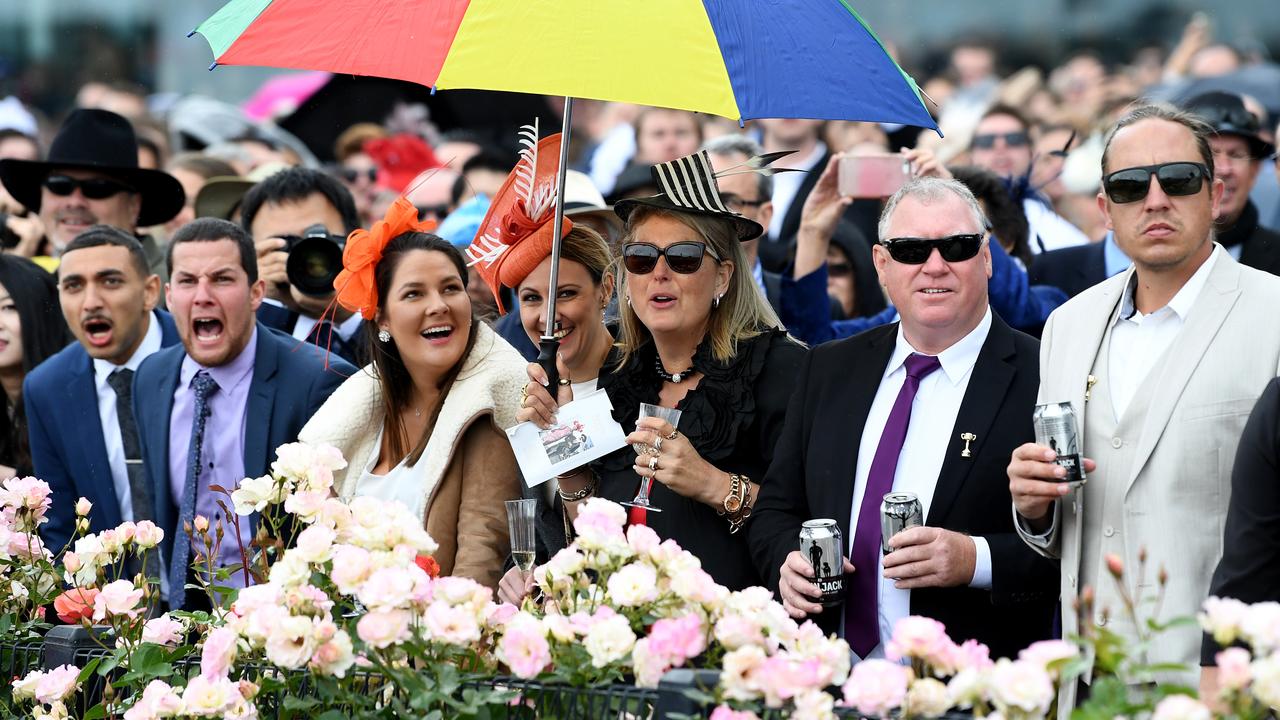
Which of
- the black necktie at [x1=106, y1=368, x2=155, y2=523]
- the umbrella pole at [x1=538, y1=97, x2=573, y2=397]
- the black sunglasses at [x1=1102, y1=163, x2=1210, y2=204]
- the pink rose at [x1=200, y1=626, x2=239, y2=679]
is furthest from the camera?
the black necktie at [x1=106, y1=368, x2=155, y2=523]

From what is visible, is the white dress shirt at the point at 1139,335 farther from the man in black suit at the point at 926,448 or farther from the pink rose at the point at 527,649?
the pink rose at the point at 527,649

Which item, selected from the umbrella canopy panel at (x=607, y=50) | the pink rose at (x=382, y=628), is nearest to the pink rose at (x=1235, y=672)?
the pink rose at (x=382, y=628)

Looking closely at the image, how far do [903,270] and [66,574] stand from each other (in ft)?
Answer: 7.36

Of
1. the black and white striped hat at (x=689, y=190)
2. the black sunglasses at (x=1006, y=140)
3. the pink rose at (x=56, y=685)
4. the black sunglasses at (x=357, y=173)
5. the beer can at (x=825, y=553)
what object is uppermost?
the black sunglasses at (x=357, y=173)

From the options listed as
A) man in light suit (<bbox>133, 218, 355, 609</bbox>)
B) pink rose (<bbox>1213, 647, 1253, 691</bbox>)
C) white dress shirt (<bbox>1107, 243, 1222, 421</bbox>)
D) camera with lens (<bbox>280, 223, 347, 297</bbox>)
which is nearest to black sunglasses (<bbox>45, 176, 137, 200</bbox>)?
camera with lens (<bbox>280, 223, 347, 297</bbox>)

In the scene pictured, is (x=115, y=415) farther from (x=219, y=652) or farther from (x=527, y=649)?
(x=527, y=649)

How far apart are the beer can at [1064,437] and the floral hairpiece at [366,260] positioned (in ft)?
7.77

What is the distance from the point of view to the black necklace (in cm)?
470

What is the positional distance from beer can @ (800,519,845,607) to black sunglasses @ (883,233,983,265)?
2.46 ft

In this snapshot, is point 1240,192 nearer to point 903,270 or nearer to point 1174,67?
point 903,270

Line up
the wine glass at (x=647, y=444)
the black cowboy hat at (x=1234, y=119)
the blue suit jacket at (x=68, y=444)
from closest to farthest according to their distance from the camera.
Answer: the wine glass at (x=647, y=444), the blue suit jacket at (x=68, y=444), the black cowboy hat at (x=1234, y=119)

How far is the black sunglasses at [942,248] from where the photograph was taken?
4.10 metres

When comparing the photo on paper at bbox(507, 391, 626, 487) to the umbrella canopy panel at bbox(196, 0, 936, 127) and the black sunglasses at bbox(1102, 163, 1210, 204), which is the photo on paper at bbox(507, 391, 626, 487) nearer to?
the umbrella canopy panel at bbox(196, 0, 936, 127)

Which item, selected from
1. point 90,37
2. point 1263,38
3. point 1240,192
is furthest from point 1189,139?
point 90,37
